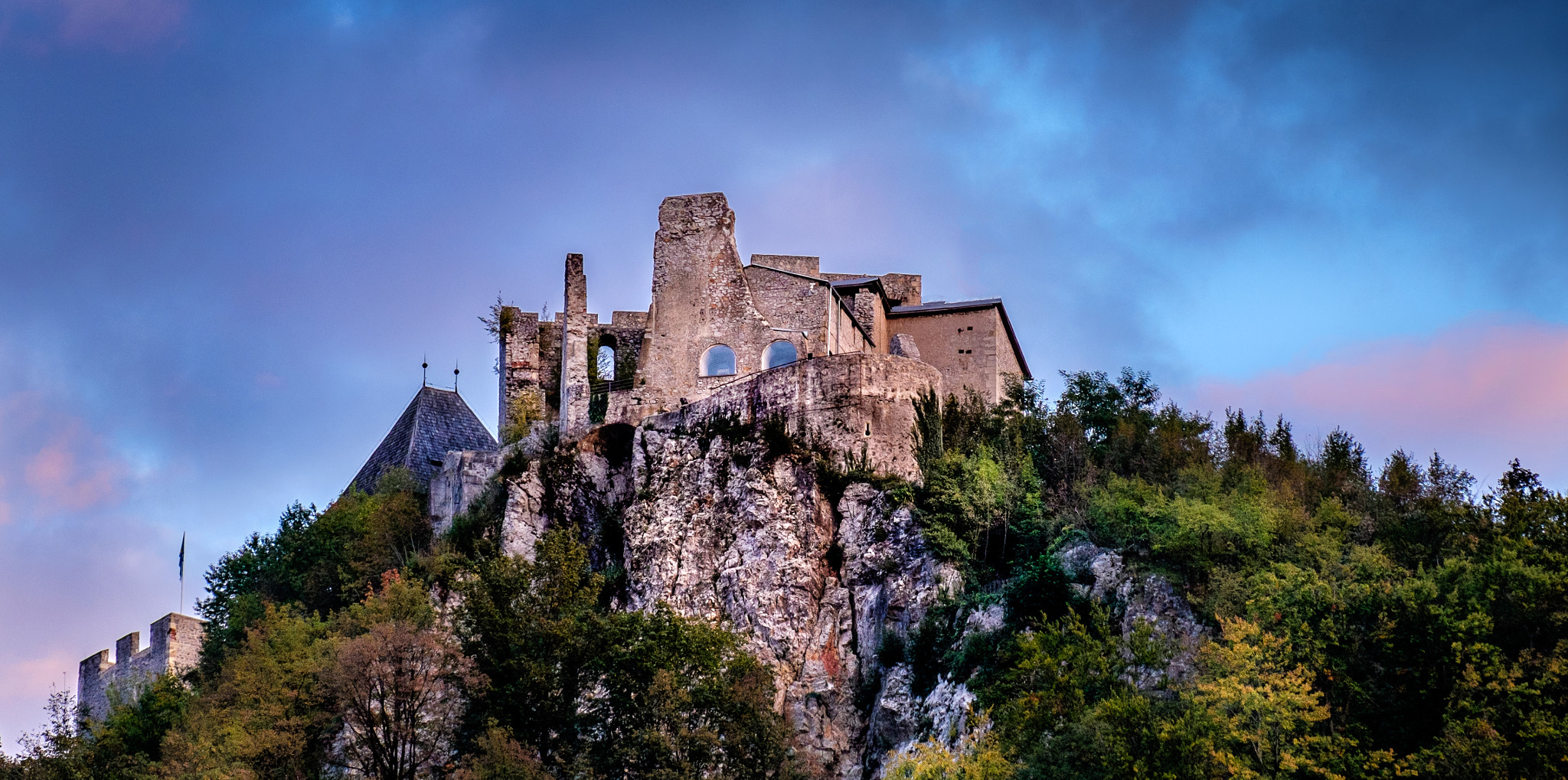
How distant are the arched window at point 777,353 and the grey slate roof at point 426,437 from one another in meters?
11.5

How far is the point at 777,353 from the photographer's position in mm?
48375

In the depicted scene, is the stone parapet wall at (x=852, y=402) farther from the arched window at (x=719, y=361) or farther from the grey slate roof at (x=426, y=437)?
the grey slate roof at (x=426, y=437)

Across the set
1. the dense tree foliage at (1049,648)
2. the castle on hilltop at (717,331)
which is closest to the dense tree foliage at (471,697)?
the dense tree foliage at (1049,648)

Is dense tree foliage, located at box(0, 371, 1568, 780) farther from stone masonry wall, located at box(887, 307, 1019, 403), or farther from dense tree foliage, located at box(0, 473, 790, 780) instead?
stone masonry wall, located at box(887, 307, 1019, 403)

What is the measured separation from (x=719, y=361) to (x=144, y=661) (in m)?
23.0

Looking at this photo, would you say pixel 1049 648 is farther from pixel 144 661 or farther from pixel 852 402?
pixel 144 661

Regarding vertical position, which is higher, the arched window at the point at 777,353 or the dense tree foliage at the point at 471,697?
the arched window at the point at 777,353

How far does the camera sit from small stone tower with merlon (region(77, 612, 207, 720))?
2096 inches

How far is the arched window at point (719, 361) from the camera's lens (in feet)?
159

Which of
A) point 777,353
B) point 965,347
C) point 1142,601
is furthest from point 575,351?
point 1142,601

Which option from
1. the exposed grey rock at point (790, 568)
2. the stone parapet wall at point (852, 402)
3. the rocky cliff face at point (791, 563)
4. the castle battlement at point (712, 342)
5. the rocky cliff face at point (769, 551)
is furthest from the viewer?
the castle battlement at point (712, 342)

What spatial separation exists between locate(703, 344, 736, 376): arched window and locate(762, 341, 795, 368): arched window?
3.21 feet

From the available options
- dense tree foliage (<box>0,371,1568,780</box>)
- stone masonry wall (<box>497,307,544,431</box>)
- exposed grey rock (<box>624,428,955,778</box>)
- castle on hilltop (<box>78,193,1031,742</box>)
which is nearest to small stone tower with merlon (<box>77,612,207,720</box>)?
castle on hilltop (<box>78,193,1031,742</box>)

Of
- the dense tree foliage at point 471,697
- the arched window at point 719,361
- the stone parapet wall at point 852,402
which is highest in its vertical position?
the arched window at point 719,361
